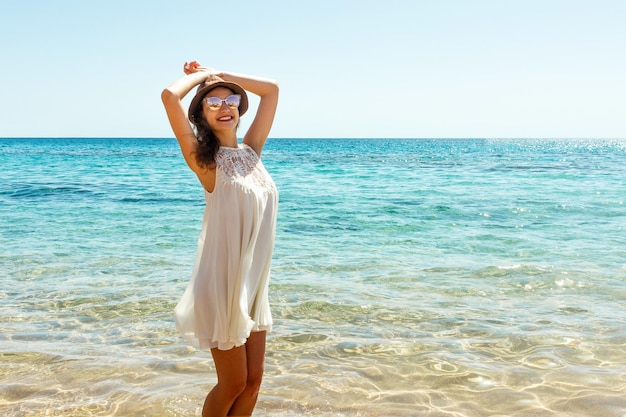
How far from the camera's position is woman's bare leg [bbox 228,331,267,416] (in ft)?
11.8

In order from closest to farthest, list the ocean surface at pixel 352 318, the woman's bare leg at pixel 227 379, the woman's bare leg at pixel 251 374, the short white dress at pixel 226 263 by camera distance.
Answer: the short white dress at pixel 226 263
the woman's bare leg at pixel 227 379
the woman's bare leg at pixel 251 374
the ocean surface at pixel 352 318


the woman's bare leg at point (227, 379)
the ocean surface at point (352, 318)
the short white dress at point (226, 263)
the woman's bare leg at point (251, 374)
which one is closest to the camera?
the short white dress at point (226, 263)

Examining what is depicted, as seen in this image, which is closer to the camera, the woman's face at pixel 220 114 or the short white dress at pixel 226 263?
the short white dress at pixel 226 263

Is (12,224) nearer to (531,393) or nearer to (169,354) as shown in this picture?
(169,354)

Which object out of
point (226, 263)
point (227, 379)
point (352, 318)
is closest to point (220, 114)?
point (226, 263)

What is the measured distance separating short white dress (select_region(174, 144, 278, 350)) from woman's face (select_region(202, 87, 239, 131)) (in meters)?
0.16

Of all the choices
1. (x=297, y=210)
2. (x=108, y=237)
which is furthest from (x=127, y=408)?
(x=297, y=210)

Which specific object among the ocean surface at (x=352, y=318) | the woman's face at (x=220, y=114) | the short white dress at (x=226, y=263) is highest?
the woman's face at (x=220, y=114)

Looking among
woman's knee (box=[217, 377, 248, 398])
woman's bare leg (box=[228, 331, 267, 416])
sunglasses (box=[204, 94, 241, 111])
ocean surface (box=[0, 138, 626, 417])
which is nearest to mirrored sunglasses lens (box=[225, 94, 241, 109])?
sunglasses (box=[204, 94, 241, 111])

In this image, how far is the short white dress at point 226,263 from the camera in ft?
10.9

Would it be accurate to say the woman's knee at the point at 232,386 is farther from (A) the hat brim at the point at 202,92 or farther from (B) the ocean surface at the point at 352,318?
(A) the hat brim at the point at 202,92

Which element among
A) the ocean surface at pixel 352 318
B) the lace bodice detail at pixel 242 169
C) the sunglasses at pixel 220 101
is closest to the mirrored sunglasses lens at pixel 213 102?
the sunglasses at pixel 220 101

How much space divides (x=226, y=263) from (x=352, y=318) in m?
3.77

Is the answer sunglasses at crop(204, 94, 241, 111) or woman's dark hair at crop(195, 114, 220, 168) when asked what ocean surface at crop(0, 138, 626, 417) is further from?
sunglasses at crop(204, 94, 241, 111)
